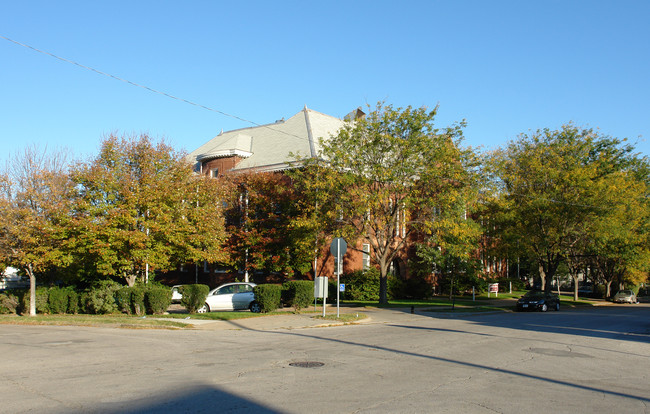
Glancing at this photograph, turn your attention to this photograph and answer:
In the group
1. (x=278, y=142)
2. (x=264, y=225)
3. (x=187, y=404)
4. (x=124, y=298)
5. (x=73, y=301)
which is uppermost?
(x=278, y=142)

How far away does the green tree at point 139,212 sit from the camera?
21984 millimetres

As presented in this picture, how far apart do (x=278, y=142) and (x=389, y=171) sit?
1449 cm

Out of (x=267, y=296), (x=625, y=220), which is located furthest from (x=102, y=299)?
(x=625, y=220)

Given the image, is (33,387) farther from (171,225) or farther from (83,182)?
(83,182)

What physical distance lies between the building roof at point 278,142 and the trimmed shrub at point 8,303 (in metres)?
14.5

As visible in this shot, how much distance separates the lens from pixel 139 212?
2367 centimetres

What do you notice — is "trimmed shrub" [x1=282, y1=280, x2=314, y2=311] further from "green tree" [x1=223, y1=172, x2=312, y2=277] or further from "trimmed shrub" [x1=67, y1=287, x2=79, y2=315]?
"trimmed shrub" [x1=67, y1=287, x2=79, y2=315]

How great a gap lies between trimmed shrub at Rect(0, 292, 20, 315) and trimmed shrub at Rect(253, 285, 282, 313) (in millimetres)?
11981

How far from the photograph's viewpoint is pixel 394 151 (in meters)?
26.7

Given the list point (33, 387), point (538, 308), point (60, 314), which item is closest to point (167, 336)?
point (33, 387)

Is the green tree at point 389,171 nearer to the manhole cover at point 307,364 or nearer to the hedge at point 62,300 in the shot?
the hedge at point 62,300

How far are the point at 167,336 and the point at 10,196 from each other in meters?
13.4

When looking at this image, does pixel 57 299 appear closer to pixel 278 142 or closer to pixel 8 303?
pixel 8 303

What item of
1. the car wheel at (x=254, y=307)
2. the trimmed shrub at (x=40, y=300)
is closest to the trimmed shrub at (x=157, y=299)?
the car wheel at (x=254, y=307)
